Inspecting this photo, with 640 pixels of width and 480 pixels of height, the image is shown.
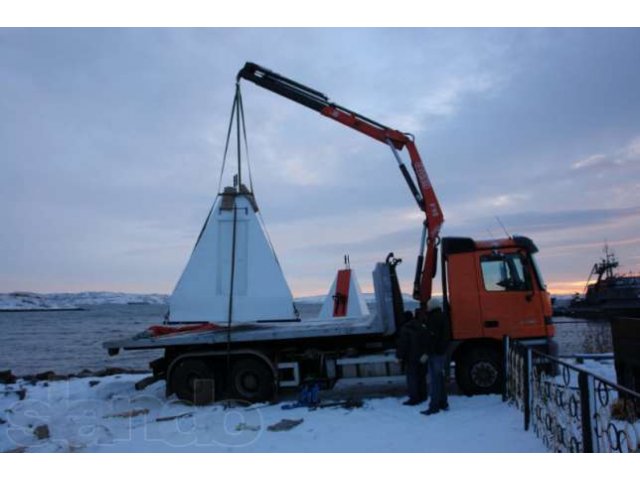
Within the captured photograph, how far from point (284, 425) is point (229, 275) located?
3.81m

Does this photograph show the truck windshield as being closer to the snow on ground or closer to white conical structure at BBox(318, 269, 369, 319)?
the snow on ground

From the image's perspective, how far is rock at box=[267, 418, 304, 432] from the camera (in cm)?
733

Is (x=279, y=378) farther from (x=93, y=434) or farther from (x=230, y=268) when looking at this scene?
(x=93, y=434)

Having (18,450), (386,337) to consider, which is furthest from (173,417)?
(386,337)

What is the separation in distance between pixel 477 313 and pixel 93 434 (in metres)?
6.42

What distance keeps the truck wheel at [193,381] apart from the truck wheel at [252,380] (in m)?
0.42

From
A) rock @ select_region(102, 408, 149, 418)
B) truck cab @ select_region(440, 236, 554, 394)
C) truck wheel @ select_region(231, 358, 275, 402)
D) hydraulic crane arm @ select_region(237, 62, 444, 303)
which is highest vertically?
hydraulic crane arm @ select_region(237, 62, 444, 303)

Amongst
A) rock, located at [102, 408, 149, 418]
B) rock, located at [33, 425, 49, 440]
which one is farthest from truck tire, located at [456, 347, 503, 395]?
rock, located at [33, 425, 49, 440]

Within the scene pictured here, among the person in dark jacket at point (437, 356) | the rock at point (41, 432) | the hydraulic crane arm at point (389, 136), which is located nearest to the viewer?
the rock at point (41, 432)

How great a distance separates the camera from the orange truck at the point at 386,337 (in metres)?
8.86

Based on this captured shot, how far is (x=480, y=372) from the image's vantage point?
8.83 m

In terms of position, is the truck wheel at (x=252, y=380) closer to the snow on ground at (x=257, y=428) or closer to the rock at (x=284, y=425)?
the snow on ground at (x=257, y=428)

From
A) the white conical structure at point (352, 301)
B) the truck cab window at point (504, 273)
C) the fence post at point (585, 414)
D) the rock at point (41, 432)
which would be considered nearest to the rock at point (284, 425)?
the rock at point (41, 432)

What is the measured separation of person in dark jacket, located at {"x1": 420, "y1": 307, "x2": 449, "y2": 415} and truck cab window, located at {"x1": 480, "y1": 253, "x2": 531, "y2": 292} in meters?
1.49
